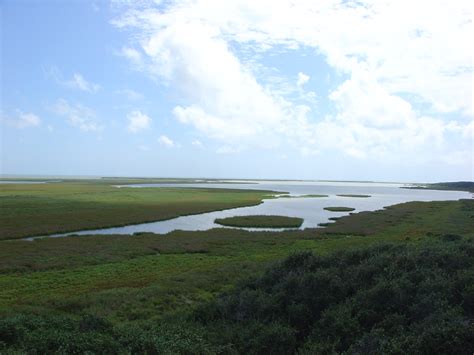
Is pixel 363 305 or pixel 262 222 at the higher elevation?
pixel 363 305

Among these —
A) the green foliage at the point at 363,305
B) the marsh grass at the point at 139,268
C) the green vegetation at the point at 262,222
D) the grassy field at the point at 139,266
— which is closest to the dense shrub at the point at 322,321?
the green foliage at the point at 363,305

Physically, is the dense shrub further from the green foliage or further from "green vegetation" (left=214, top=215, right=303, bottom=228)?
"green vegetation" (left=214, top=215, right=303, bottom=228)

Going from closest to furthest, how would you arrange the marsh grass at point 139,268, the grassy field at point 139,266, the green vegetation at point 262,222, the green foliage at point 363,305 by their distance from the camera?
the green foliage at point 363,305 → the marsh grass at point 139,268 → the grassy field at point 139,266 → the green vegetation at point 262,222

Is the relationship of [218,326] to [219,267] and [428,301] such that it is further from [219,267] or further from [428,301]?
[219,267]

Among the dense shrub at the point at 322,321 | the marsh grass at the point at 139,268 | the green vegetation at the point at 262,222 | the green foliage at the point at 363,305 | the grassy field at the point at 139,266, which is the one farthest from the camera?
the green vegetation at the point at 262,222

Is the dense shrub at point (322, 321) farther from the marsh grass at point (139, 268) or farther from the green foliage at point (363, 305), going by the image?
the marsh grass at point (139, 268)

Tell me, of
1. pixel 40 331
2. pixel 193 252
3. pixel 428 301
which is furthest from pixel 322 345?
pixel 193 252

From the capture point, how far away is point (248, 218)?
54625 mm

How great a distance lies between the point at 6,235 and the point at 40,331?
31.6 m

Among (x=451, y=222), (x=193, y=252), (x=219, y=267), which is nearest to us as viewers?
(x=219, y=267)

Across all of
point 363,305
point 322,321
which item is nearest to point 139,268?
point 322,321

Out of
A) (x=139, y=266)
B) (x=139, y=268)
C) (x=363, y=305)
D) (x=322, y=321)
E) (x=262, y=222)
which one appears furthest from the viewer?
(x=262, y=222)

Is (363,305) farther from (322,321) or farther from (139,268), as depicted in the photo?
(139,268)

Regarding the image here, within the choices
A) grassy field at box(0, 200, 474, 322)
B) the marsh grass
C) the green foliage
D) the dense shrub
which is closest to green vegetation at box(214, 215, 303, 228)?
grassy field at box(0, 200, 474, 322)
